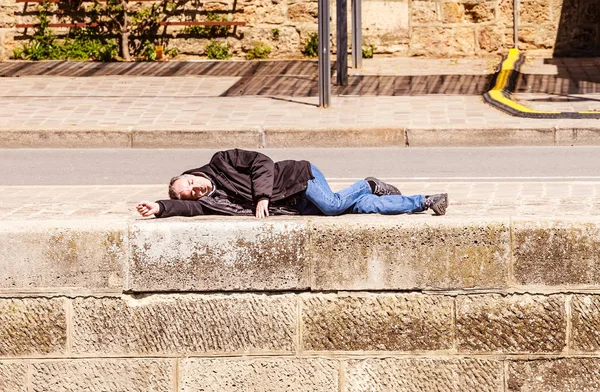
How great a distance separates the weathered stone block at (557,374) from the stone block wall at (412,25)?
43.5 feet

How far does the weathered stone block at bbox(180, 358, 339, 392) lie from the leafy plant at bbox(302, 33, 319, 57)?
43.3ft

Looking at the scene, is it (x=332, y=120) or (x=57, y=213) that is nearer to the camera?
(x=57, y=213)

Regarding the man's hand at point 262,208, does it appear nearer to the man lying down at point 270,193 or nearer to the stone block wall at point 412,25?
the man lying down at point 270,193

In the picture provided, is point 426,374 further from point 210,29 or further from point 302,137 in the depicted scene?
point 210,29

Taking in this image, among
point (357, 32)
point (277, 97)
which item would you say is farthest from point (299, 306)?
point (357, 32)

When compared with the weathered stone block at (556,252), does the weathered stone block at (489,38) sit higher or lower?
lower

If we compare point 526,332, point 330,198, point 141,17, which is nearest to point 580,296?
point 526,332

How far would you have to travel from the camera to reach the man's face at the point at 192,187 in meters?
5.81

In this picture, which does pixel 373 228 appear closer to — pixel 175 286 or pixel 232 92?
pixel 175 286

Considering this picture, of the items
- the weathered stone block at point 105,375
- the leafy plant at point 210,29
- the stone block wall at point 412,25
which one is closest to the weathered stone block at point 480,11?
the stone block wall at point 412,25

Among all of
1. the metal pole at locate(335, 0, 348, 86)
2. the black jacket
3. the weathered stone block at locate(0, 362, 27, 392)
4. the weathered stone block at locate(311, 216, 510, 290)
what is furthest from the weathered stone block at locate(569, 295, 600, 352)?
the metal pole at locate(335, 0, 348, 86)

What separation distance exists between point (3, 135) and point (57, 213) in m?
7.18

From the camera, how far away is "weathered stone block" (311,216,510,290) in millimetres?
5113

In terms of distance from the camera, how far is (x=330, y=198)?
19.4 feet
